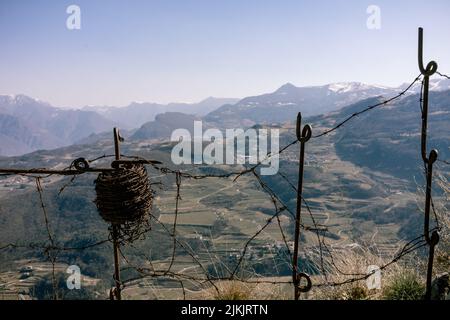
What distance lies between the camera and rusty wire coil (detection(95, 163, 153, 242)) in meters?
A: 3.08

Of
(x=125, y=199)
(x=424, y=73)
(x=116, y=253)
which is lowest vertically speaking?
(x=116, y=253)

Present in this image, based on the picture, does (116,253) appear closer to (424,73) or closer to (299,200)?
(299,200)

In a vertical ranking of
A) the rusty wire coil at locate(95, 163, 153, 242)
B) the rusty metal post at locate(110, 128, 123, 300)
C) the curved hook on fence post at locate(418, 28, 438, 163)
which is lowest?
the rusty metal post at locate(110, 128, 123, 300)

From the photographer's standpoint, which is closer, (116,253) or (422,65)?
(422,65)

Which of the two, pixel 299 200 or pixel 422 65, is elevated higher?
pixel 422 65

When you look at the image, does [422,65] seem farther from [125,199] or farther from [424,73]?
[125,199]

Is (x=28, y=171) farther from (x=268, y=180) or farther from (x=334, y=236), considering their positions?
(x=268, y=180)

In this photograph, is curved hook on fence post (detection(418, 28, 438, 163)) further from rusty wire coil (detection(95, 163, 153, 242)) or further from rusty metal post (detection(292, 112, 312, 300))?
rusty wire coil (detection(95, 163, 153, 242))

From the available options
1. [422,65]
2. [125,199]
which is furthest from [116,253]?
[422,65]

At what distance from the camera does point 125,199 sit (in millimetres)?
3113

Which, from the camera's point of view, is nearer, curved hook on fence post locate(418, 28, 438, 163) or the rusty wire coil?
curved hook on fence post locate(418, 28, 438, 163)

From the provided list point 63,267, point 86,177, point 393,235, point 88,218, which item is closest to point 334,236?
point 393,235

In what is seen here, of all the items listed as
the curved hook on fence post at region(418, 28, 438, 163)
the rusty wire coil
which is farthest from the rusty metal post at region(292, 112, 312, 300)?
the rusty wire coil
